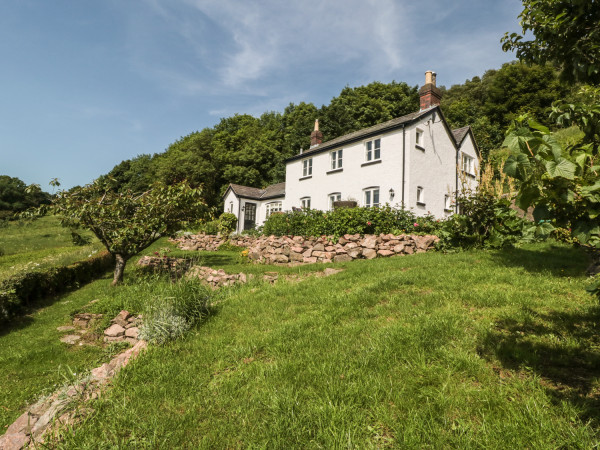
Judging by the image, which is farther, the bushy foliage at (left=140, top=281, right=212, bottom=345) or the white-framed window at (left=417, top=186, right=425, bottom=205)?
the white-framed window at (left=417, top=186, right=425, bottom=205)

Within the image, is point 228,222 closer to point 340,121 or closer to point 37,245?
point 37,245

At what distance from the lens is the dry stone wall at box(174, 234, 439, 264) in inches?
445

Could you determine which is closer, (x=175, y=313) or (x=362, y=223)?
(x=175, y=313)

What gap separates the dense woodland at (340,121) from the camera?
1422 inches

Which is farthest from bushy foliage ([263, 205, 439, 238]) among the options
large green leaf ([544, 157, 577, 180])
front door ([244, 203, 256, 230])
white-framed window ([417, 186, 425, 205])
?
front door ([244, 203, 256, 230])

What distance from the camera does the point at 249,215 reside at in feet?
98.1

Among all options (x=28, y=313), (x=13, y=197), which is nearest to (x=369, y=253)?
(x=28, y=313)

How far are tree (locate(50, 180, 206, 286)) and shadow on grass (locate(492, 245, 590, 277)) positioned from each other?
9.87m

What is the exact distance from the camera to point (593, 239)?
1.91 m

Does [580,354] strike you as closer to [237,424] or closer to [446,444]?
[446,444]

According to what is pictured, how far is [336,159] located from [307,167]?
309cm

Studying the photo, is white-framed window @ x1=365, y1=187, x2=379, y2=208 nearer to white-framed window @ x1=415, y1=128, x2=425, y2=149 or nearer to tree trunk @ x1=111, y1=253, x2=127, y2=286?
white-framed window @ x1=415, y1=128, x2=425, y2=149

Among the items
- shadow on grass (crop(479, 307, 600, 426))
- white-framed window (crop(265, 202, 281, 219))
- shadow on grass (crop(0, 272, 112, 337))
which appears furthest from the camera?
white-framed window (crop(265, 202, 281, 219))

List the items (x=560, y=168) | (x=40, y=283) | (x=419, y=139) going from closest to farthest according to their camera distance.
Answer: (x=560, y=168) < (x=40, y=283) < (x=419, y=139)
